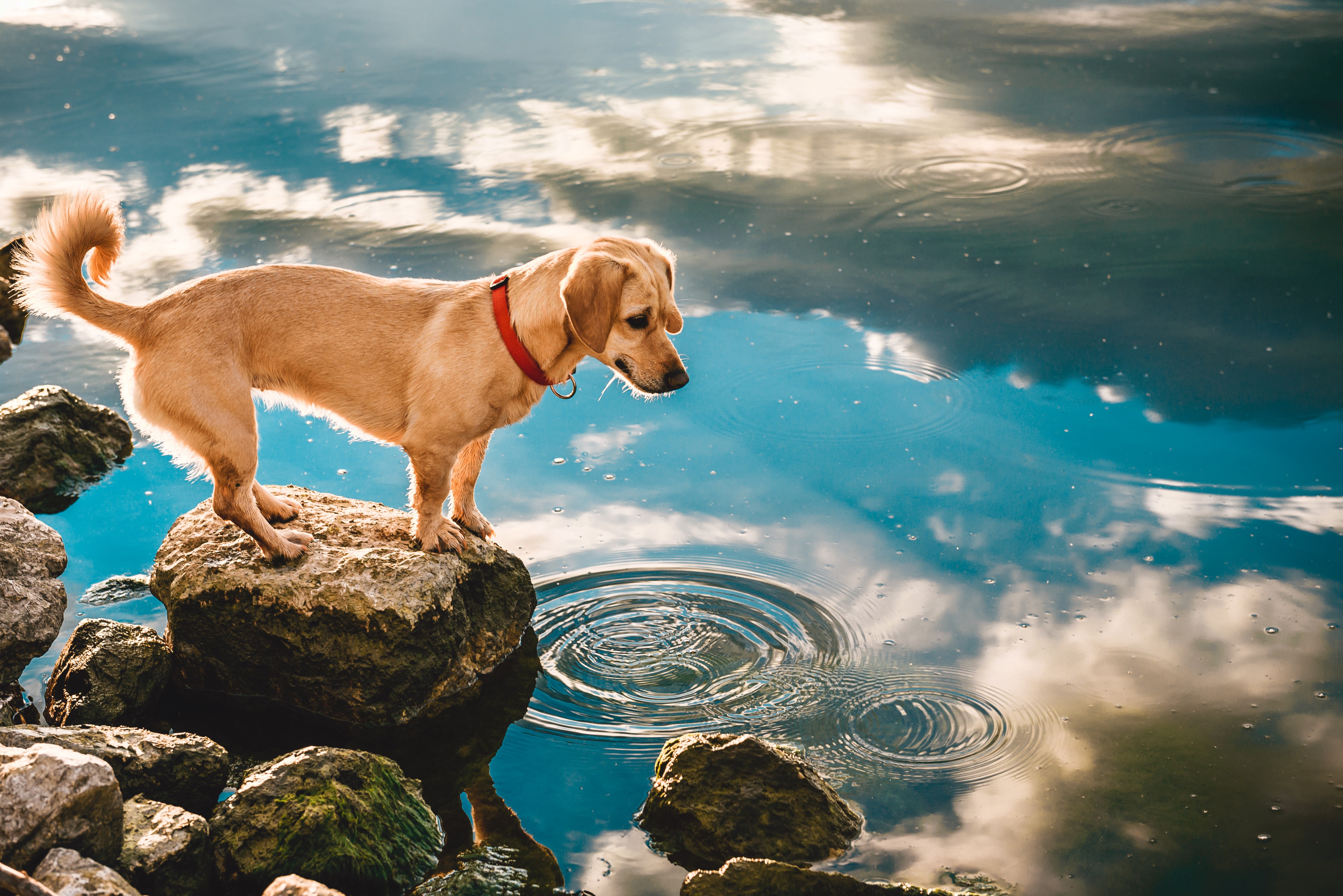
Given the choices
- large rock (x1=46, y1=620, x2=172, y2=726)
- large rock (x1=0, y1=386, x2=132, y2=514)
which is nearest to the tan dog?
large rock (x1=46, y1=620, x2=172, y2=726)

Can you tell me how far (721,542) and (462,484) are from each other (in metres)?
1.79

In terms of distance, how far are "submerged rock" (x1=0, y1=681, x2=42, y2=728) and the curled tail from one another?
6.13 feet

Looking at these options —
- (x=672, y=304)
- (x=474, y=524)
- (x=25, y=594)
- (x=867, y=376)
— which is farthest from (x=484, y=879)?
(x=867, y=376)

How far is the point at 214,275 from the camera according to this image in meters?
5.48

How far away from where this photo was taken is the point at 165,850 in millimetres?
4262

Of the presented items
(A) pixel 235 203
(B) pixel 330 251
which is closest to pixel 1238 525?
(B) pixel 330 251

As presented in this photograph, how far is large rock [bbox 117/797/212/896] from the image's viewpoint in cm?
419

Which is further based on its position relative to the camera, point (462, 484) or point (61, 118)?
point (61, 118)

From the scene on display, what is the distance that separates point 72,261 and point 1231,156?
40.2 feet

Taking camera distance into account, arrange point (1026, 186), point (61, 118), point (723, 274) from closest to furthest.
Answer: point (723, 274) → point (1026, 186) → point (61, 118)

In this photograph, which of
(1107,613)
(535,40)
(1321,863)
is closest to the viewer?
(1321,863)

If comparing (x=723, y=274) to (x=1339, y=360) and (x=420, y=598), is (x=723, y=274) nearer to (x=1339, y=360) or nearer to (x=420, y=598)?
(x=1339, y=360)

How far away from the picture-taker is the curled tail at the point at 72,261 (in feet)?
16.6

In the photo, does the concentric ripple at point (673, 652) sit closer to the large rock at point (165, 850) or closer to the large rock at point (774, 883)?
the large rock at point (774, 883)
